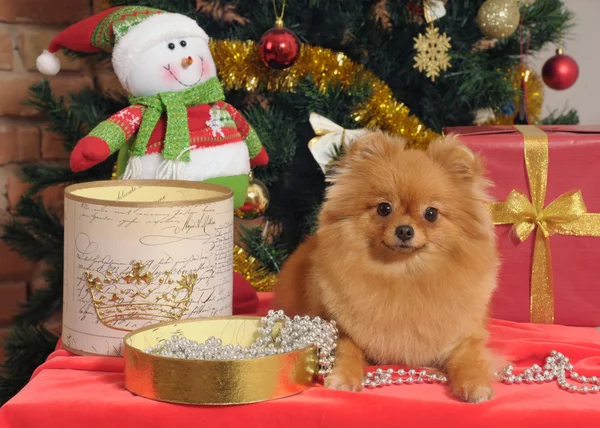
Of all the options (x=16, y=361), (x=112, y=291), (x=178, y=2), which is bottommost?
(x=16, y=361)

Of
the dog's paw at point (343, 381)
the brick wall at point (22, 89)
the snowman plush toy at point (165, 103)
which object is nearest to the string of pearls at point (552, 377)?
the dog's paw at point (343, 381)

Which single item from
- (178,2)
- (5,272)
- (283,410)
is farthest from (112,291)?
(5,272)

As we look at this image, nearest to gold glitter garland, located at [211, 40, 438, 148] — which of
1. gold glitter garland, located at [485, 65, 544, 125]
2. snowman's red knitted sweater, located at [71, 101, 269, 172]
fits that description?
snowman's red knitted sweater, located at [71, 101, 269, 172]

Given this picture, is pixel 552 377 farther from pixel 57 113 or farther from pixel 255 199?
pixel 57 113

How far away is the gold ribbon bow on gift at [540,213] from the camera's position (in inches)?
54.9

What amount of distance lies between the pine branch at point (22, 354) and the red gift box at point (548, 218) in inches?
44.5

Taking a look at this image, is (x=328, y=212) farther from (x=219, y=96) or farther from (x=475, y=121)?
(x=475, y=121)

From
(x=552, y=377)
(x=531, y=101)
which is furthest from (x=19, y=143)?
(x=552, y=377)

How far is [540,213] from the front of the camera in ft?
4.61

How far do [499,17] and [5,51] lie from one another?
1292 mm

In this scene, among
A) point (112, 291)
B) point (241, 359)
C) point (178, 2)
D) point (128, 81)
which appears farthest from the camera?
point (178, 2)

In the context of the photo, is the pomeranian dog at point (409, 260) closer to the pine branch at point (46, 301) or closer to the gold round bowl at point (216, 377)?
the gold round bowl at point (216, 377)

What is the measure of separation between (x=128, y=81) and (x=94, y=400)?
27.1 inches

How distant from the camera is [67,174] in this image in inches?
71.9
